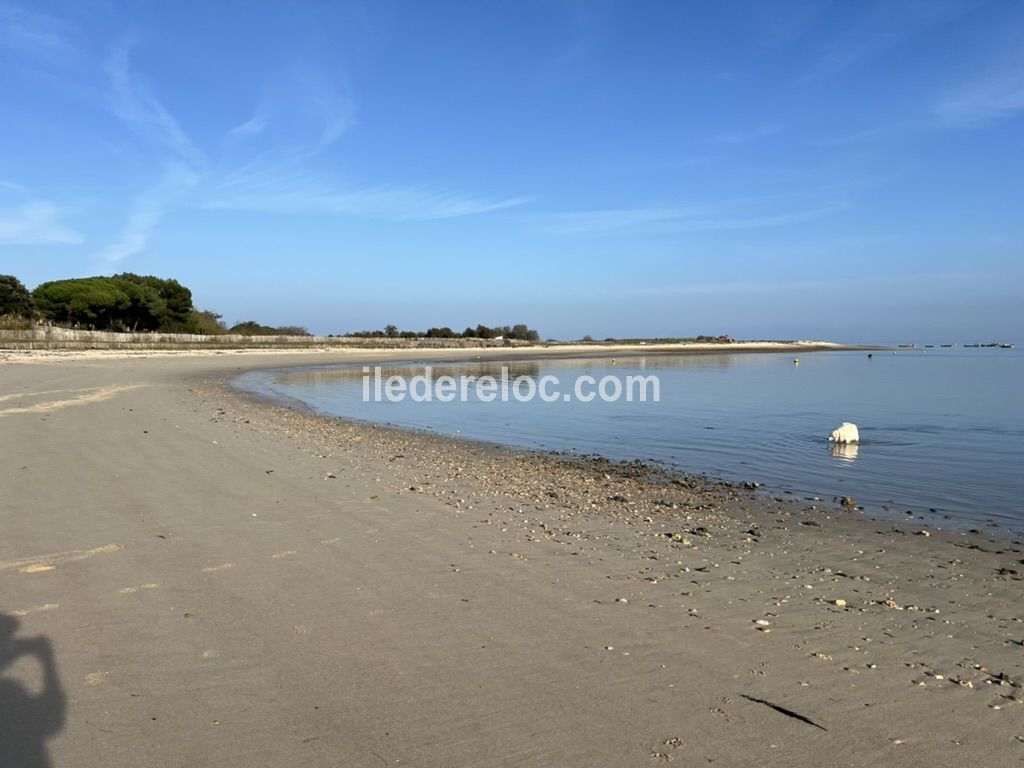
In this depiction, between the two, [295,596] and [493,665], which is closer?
[493,665]

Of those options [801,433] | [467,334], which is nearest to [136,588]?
[801,433]

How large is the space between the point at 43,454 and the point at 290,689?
835cm

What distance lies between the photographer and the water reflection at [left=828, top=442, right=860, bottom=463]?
12.6 meters

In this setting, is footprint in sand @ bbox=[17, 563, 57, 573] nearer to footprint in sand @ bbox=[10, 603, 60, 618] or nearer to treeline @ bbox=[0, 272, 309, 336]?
footprint in sand @ bbox=[10, 603, 60, 618]

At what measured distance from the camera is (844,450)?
1350 centimetres

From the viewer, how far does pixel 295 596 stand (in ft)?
15.7

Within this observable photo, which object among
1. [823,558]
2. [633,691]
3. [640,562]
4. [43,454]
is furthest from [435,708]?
[43,454]

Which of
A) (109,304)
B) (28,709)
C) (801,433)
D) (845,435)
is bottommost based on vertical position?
(801,433)

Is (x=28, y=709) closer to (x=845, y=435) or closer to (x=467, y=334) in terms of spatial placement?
(x=845, y=435)

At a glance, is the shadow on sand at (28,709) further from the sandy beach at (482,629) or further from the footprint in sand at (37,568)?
the footprint in sand at (37,568)

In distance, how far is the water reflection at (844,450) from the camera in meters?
12.6

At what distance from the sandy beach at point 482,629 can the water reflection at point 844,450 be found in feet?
14.5

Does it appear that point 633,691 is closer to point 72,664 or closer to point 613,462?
point 72,664

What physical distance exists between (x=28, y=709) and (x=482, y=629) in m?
2.34
